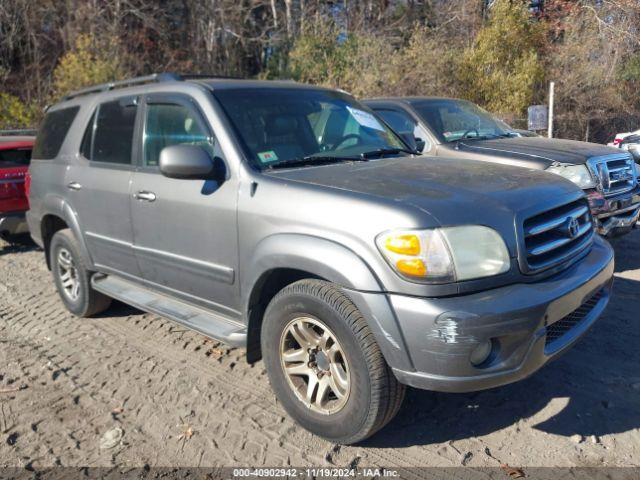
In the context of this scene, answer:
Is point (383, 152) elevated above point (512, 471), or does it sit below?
above

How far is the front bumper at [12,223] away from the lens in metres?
7.27

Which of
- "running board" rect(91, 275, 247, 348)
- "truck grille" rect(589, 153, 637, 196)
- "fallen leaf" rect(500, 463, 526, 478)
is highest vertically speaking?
"truck grille" rect(589, 153, 637, 196)

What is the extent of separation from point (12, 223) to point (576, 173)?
6.71 m

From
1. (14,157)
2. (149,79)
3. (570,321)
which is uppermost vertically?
(149,79)

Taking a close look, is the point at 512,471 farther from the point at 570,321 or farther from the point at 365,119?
the point at 365,119

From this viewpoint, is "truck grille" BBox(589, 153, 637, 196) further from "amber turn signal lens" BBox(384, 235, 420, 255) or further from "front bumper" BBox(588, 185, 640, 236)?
"amber turn signal lens" BBox(384, 235, 420, 255)

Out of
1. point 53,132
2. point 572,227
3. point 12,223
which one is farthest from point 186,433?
point 12,223

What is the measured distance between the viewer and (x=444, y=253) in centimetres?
264

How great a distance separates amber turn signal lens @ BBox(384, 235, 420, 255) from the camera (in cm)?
266

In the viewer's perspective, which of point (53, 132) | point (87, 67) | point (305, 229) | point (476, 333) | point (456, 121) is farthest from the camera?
point (87, 67)

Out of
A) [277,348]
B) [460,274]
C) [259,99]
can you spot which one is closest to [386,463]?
[277,348]

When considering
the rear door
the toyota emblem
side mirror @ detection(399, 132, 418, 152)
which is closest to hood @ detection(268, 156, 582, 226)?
the toyota emblem

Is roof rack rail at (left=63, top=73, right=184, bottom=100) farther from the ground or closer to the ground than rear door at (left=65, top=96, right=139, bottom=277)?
farther from the ground

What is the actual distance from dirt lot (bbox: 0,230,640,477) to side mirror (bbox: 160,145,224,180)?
1.46 metres
